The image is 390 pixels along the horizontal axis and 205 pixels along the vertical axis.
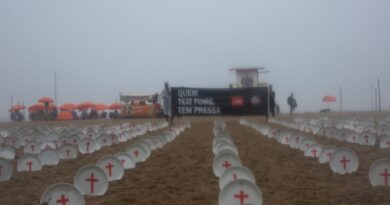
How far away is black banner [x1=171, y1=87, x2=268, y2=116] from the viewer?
32.0 meters

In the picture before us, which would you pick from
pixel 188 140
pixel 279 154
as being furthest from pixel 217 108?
pixel 279 154

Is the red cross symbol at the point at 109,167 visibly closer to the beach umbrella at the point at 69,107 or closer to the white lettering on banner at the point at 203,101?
the white lettering on banner at the point at 203,101

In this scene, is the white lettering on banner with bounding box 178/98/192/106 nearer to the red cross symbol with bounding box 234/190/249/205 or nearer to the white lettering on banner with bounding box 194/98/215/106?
the white lettering on banner with bounding box 194/98/215/106

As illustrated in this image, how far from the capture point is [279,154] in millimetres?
14562

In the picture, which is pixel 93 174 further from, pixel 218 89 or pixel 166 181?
pixel 218 89

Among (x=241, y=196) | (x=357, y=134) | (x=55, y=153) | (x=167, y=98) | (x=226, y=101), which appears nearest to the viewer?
(x=241, y=196)

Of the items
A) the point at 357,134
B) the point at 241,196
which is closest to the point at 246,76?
the point at 357,134

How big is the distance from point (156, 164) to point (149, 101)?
39.4 m

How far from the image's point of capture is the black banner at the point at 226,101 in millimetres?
32000

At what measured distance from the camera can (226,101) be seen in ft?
107

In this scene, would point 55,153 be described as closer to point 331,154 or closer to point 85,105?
point 331,154

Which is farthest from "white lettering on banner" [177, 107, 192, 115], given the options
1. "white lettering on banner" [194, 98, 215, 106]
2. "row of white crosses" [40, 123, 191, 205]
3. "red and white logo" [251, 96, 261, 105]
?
"row of white crosses" [40, 123, 191, 205]

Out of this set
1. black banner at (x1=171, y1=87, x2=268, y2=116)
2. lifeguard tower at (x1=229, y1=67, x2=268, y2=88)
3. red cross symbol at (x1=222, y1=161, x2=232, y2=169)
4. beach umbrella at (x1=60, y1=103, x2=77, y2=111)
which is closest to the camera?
red cross symbol at (x1=222, y1=161, x2=232, y2=169)

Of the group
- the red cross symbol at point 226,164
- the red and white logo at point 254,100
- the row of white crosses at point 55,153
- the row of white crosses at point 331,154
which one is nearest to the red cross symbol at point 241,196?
the red cross symbol at point 226,164
